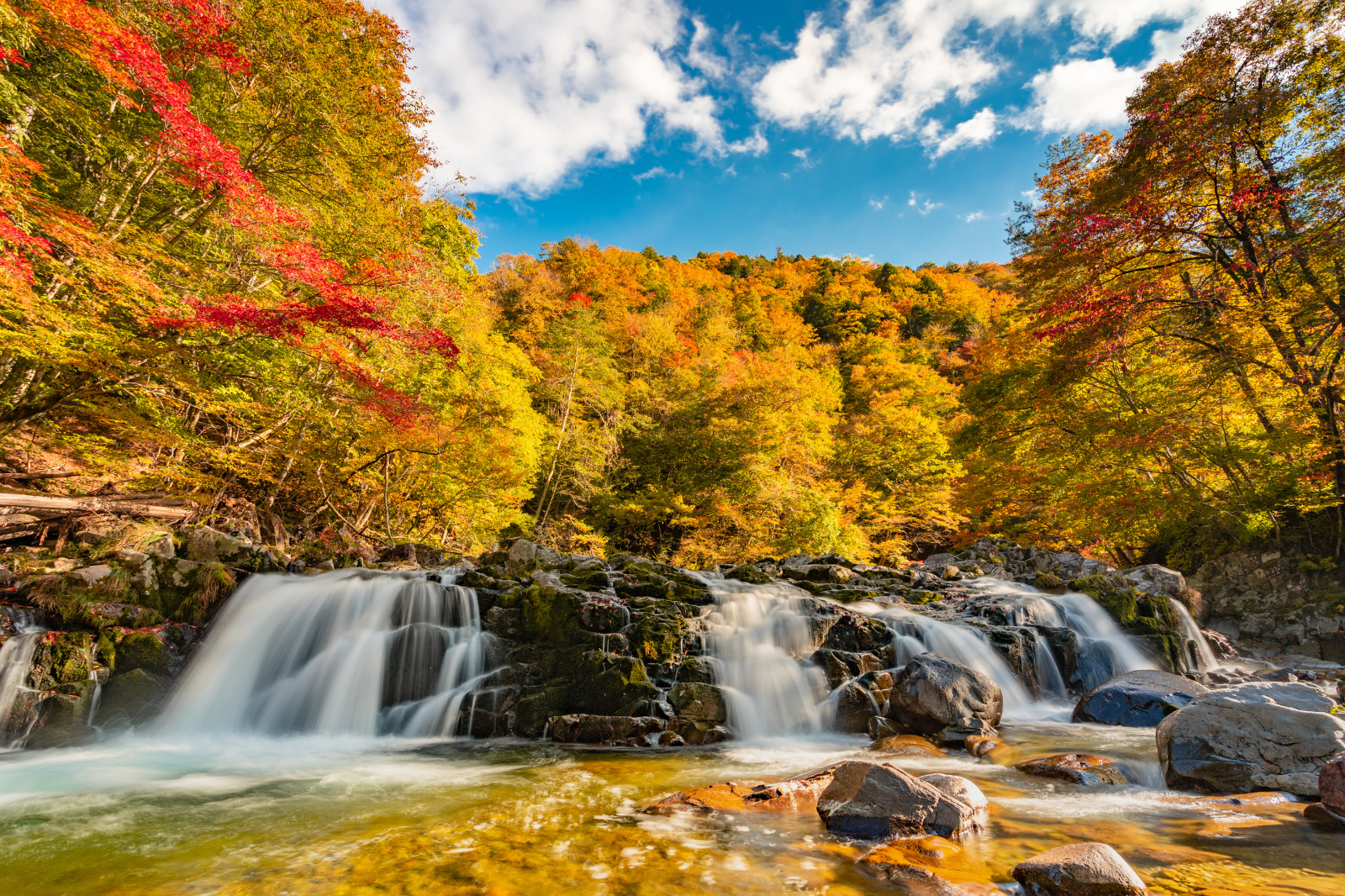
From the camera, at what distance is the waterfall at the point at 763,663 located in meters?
6.82

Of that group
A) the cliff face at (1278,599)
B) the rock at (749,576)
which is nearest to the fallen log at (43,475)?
the rock at (749,576)

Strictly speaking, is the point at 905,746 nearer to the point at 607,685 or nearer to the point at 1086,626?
the point at 607,685

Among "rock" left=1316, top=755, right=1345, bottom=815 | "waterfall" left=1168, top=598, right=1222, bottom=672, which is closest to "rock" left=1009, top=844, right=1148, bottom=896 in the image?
"rock" left=1316, top=755, right=1345, bottom=815

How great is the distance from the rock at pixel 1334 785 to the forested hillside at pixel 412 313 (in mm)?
7548

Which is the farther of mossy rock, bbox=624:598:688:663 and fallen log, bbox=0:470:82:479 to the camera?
fallen log, bbox=0:470:82:479

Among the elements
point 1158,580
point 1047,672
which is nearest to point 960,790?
point 1047,672

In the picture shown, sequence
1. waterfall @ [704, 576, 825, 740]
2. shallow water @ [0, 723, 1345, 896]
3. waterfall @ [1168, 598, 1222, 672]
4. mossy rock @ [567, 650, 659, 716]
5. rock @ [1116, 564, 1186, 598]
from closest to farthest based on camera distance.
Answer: shallow water @ [0, 723, 1345, 896] → mossy rock @ [567, 650, 659, 716] → waterfall @ [704, 576, 825, 740] → waterfall @ [1168, 598, 1222, 672] → rock @ [1116, 564, 1186, 598]

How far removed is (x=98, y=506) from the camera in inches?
323

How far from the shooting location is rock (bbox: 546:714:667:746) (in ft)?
19.6

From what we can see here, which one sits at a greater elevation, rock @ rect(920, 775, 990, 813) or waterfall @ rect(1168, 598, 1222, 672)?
waterfall @ rect(1168, 598, 1222, 672)

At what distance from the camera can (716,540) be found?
17.1 m

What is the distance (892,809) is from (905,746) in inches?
107

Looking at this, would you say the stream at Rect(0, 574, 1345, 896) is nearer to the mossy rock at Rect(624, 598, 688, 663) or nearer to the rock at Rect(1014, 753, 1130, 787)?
the rock at Rect(1014, 753, 1130, 787)

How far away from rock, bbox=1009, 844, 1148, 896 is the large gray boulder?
2234 mm
